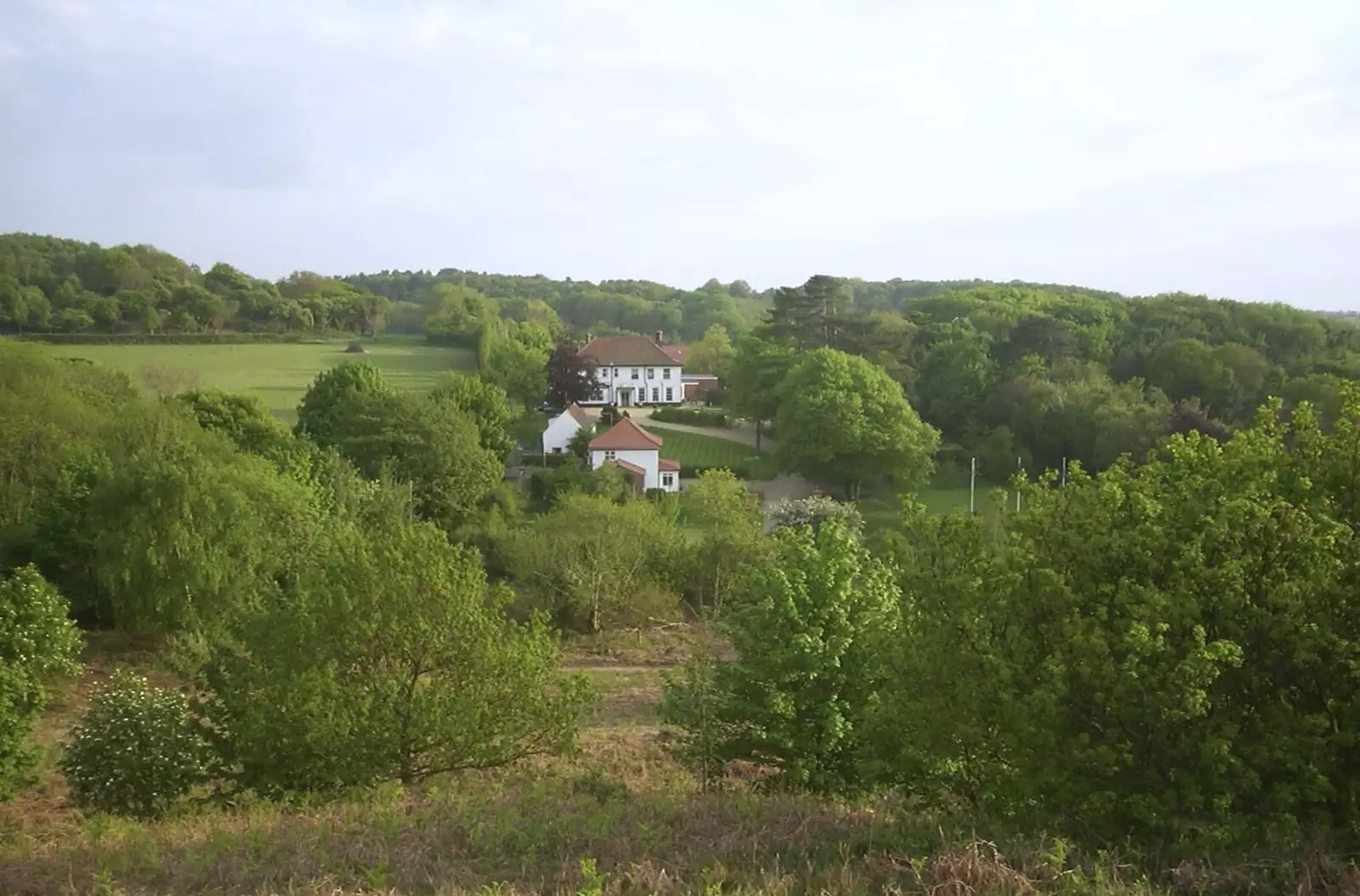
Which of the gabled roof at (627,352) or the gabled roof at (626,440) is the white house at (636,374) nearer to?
the gabled roof at (627,352)

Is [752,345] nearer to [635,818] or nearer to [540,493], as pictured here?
[540,493]

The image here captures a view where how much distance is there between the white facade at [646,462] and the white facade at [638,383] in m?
20.4

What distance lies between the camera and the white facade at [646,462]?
39.7m

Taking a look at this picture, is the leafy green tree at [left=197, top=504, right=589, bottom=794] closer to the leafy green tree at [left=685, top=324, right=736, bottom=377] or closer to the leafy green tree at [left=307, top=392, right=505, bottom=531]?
the leafy green tree at [left=307, top=392, right=505, bottom=531]

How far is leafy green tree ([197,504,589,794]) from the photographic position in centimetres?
1056

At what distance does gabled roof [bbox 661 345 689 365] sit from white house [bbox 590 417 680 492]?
21.6 m

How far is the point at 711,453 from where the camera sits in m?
46.7

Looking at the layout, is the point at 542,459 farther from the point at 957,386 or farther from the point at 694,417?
the point at 957,386

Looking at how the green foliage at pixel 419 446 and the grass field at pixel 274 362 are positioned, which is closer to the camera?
the green foliage at pixel 419 446

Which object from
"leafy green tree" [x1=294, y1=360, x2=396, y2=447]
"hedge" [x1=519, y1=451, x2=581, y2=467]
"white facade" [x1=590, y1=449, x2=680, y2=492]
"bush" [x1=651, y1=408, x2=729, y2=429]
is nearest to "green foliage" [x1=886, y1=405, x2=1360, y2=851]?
"leafy green tree" [x1=294, y1=360, x2=396, y2=447]

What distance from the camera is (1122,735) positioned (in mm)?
6949

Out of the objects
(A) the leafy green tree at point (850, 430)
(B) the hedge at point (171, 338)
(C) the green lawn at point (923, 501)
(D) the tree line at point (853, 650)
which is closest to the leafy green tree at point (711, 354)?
(B) the hedge at point (171, 338)

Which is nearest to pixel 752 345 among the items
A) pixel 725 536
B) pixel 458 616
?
pixel 725 536

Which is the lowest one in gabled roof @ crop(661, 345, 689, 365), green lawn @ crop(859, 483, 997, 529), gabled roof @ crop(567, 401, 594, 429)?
green lawn @ crop(859, 483, 997, 529)
